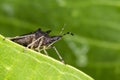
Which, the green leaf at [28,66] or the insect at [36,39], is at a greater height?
the green leaf at [28,66]

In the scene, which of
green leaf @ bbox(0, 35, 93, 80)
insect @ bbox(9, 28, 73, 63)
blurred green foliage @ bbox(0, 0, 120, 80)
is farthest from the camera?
blurred green foliage @ bbox(0, 0, 120, 80)

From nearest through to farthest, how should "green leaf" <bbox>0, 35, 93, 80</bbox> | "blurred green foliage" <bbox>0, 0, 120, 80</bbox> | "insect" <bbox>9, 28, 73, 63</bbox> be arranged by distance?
"green leaf" <bbox>0, 35, 93, 80</bbox>
"insect" <bbox>9, 28, 73, 63</bbox>
"blurred green foliage" <bbox>0, 0, 120, 80</bbox>

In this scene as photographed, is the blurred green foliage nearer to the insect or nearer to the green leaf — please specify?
the insect

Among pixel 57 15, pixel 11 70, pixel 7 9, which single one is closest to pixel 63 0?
pixel 57 15

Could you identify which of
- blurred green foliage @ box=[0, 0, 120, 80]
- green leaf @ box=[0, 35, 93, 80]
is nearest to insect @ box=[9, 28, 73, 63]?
green leaf @ box=[0, 35, 93, 80]

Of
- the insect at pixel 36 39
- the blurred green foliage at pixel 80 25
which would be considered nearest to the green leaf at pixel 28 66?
the insect at pixel 36 39

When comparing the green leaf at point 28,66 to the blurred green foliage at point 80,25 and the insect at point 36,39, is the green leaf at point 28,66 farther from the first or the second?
the blurred green foliage at point 80,25

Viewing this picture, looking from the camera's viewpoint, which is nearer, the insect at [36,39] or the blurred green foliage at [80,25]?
the insect at [36,39]
